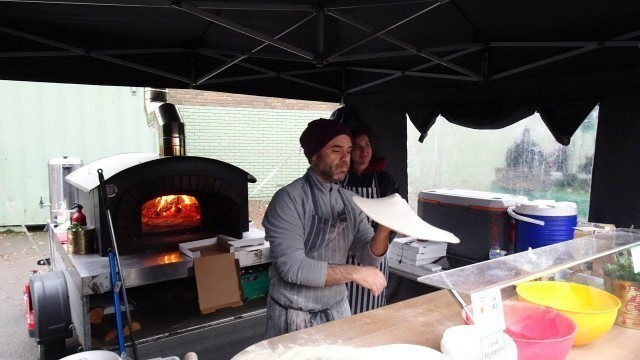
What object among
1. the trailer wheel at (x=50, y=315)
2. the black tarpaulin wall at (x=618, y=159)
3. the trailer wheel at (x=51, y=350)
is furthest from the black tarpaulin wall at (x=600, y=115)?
the trailer wheel at (x=51, y=350)

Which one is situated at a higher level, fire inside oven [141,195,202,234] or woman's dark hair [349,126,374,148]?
woman's dark hair [349,126,374,148]

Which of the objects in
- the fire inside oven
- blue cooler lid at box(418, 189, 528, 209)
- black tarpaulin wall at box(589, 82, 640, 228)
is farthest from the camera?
the fire inside oven

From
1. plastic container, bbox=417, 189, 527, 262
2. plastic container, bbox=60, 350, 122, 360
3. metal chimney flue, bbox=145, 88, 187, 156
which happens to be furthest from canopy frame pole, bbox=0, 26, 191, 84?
plastic container, bbox=417, 189, 527, 262

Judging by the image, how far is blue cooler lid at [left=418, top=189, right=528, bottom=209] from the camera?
2938 mm

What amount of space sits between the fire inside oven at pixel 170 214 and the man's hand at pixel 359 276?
253 centimetres

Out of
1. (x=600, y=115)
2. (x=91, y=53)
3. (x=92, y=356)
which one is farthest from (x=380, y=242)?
(x=91, y=53)

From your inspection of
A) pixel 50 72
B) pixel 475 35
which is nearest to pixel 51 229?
pixel 50 72

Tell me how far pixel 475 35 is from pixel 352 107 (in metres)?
1.74

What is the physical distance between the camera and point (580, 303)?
57.4 inches

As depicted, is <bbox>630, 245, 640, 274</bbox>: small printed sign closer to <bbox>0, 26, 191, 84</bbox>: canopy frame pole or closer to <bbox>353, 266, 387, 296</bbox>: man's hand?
<bbox>353, 266, 387, 296</bbox>: man's hand

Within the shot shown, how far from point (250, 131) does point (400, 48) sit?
7124 millimetres

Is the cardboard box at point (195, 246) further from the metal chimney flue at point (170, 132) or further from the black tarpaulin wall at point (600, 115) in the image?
the black tarpaulin wall at point (600, 115)

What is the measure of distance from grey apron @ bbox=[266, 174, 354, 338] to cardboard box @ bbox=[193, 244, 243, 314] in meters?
1.32

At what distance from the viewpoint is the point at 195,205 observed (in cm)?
413
